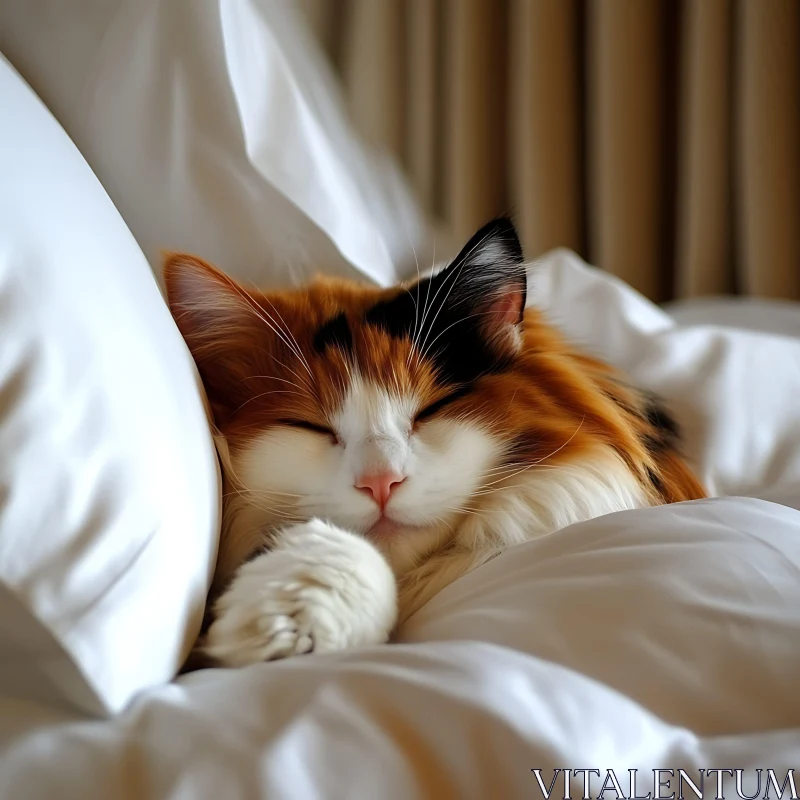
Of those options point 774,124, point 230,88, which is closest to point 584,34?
point 774,124

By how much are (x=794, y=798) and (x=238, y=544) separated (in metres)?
0.59

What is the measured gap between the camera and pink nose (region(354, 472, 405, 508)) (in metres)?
0.83

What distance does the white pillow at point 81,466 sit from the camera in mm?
541

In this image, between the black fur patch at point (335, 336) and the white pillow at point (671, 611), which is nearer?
the white pillow at point (671, 611)

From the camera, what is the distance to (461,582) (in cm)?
74

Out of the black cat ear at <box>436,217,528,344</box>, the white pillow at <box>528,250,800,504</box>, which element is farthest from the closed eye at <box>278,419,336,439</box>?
the white pillow at <box>528,250,800,504</box>

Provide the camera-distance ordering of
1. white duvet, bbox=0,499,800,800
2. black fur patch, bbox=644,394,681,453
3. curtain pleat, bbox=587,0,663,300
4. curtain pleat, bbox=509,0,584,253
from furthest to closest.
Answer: curtain pleat, bbox=509,0,584,253 < curtain pleat, bbox=587,0,663,300 < black fur patch, bbox=644,394,681,453 < white duvet, bbox=0,499,800,800

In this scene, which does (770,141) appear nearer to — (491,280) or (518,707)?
(491,280)

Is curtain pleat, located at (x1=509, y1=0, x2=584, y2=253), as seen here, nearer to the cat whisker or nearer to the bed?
the cat whisker

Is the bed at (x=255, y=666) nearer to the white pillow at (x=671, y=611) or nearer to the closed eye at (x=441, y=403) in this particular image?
the white pillow at (x=671, y=611)

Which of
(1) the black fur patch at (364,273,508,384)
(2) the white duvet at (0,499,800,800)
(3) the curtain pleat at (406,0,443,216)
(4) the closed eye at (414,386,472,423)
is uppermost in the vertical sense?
(3) the curtain pleat at (406,0,443,216)

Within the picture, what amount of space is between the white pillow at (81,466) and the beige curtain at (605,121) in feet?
4.38

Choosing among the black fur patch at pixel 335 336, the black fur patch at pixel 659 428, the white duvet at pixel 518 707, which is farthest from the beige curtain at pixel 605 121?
the white duvet at pixel 518 707

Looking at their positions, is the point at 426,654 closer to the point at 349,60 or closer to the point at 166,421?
the point at 166,421
